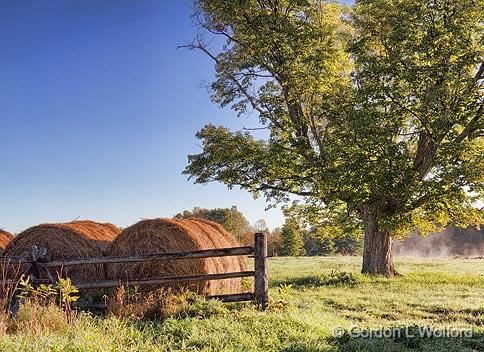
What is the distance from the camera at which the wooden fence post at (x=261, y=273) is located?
10852 millimetres

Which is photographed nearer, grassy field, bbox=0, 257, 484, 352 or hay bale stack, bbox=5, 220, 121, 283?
grassy field, bbox=0, 257, 484, 352

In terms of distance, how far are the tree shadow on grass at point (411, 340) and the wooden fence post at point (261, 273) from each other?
8.84 feet

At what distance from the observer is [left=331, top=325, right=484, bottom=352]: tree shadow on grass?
7562mm

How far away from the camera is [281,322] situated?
8602 mm

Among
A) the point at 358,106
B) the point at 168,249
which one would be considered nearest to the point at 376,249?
the point at 358,106

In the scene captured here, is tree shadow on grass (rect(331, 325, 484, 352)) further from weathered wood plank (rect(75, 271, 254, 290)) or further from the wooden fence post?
weathered wood plank (rect(75, 271, 254, 290))

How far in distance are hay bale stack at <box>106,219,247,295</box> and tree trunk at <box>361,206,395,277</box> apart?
9496mm

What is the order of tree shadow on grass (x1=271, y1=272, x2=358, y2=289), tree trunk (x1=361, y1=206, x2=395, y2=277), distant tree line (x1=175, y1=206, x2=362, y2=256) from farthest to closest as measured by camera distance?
distant tree line (x1=175, y1=206, x2=362, y2=256), tree trunk (x1=361, y1=206, x2=395, y2=277), tree shadow on grass (x1=271, y1=272, x2=358, y2=289)

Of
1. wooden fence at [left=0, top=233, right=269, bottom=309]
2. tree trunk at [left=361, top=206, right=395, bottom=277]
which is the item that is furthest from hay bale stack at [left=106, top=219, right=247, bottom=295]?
tree trunk at [left=361, top=206, right=395, bottom=277]

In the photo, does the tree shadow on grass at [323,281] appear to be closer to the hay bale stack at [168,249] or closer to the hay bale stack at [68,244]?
the hay bale stack at [168,249]

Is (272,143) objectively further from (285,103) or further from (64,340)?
(64,340)

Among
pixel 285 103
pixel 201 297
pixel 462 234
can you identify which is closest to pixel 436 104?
pixel 285 103

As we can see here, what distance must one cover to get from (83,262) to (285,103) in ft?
43.7

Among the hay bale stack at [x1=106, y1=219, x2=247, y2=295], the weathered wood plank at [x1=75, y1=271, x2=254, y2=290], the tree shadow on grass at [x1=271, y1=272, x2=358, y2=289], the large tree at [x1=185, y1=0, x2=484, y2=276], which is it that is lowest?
the tree shadow on grass at [x1=271, y1=272, x2=358, y2=289]
